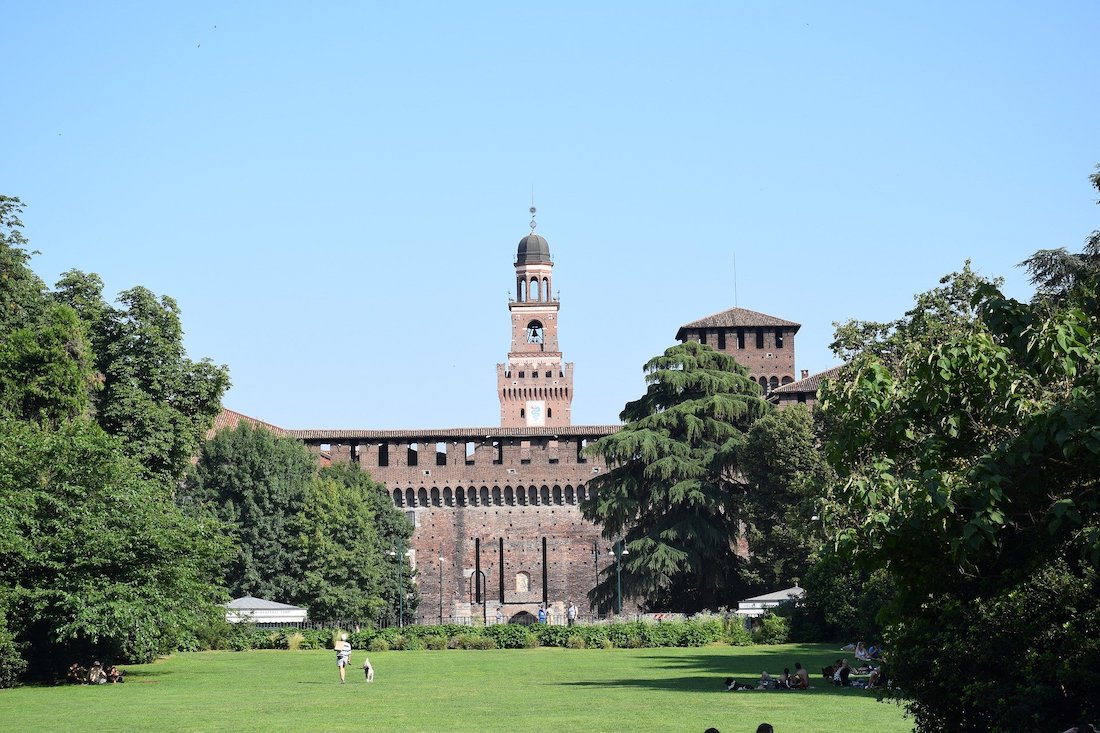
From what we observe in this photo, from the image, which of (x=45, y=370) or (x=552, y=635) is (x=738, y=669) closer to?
(x=552, y=635)

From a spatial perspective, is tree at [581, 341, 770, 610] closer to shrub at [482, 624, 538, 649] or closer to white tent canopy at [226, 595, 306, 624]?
shrub at [482, 624, 538, 649]

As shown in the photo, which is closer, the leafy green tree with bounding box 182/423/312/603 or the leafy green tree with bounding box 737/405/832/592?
the leafy green tree with bounding box 737/405/832/592

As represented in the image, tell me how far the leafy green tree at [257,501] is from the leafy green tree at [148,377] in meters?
12.9

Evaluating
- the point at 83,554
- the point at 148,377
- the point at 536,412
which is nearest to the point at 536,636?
the point at 148,377

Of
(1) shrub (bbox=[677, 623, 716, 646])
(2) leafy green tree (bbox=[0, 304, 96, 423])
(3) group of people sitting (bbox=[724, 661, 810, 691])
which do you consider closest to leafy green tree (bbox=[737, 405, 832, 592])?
(1) shrub (bbox=[677, 623, 716, 646])

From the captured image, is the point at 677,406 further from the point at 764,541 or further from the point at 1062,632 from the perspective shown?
the point at 1062,632

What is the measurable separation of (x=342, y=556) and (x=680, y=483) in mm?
12673

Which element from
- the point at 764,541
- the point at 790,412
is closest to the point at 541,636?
the point at 764,541

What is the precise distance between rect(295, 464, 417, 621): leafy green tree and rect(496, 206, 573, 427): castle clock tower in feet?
110

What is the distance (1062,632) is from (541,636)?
27945 mm

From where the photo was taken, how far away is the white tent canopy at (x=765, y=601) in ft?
122

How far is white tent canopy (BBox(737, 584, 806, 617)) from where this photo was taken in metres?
37.1

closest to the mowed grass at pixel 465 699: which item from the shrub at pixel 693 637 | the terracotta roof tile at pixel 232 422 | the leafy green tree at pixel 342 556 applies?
the shrub at pixel 693 637

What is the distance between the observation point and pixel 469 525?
218 ft
